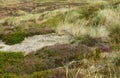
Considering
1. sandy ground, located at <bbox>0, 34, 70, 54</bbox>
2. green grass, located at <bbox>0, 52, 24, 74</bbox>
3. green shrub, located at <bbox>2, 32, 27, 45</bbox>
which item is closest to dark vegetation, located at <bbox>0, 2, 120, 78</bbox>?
green grass, located at <bbox>0, 52, 24, 74</bbox>

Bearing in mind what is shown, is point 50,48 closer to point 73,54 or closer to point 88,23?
point 73,54

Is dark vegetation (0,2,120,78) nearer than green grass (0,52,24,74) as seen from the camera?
Yes

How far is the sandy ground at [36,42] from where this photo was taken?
38.0 ft

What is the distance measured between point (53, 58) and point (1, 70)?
1.39m

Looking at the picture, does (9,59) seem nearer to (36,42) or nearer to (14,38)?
(36,42)

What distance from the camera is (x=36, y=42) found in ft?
40.8

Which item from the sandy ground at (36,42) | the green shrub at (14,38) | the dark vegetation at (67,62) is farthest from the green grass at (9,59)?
the green shrub at (14,38)

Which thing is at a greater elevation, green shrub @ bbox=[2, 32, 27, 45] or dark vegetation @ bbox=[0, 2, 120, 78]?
dark vegetation @ bbox=[0, 2, 120, 78]

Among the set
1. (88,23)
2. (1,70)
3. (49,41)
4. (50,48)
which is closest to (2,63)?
(1,70)

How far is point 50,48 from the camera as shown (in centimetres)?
995

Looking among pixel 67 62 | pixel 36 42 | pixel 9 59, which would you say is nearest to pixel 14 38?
pixel 36 42

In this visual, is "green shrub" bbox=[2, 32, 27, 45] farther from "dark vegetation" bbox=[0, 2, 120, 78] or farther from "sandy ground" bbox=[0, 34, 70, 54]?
"dark vegetation" bbox=[0, 2, 120, 78]

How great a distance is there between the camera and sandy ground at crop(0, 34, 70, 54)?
38.0 feet

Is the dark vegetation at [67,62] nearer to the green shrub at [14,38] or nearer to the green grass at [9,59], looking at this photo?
the green grass at [9,59]
